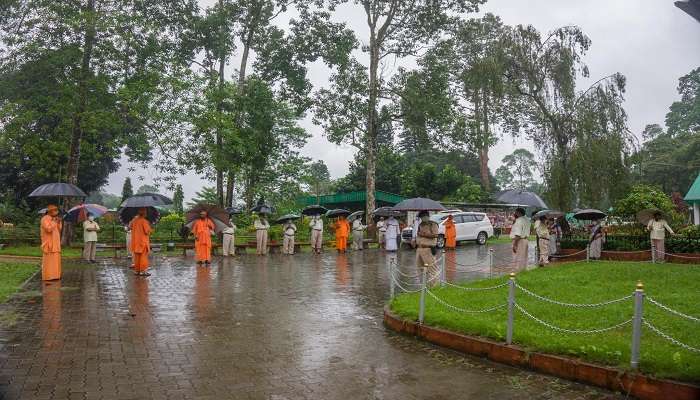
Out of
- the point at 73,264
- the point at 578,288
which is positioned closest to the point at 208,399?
the point at 578,288

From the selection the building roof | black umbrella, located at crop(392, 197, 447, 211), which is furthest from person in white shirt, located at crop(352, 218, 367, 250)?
the building roof

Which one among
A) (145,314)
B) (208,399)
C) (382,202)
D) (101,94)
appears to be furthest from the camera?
(382,202)

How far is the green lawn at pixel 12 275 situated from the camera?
431 inches

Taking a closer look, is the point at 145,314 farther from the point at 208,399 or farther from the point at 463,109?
the point at 463,109

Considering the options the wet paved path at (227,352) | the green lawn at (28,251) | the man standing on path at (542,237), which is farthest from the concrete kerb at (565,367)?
the green lawn at (28,251)

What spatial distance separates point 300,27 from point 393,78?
551 centimetres

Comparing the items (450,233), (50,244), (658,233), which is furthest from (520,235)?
(450,233)

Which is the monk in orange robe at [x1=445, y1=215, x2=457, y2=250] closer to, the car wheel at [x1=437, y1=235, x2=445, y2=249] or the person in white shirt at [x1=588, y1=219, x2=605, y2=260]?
the car wheel at [x1=437, y1=235, x2=445, y2=249]

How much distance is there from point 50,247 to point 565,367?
435 inches

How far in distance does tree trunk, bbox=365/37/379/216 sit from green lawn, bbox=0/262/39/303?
53.0 ft

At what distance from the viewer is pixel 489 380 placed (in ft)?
18.5

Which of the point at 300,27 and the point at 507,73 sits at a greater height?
the point at 300,27

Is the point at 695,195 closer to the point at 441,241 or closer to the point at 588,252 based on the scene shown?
the point at 441,241

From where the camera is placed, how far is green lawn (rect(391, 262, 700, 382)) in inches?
226
